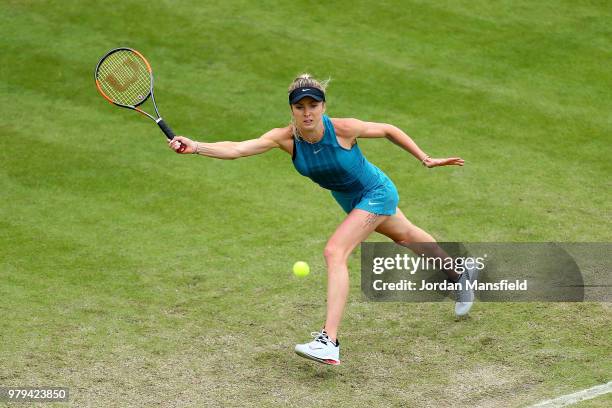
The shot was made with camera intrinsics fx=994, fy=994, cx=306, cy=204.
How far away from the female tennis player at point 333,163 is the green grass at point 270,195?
→ 1.54 feet

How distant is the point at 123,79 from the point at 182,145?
184 cm

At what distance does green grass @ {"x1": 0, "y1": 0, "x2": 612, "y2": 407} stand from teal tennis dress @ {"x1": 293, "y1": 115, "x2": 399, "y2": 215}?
1.11 m

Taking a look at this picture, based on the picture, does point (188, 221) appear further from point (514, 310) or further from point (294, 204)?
point (514, 310)

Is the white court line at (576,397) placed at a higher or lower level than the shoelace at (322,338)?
lower

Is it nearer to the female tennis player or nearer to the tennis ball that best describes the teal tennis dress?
the female tennis player

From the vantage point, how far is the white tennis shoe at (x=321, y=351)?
24.5 ft

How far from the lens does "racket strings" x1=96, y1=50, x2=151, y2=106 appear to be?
9.12 metres

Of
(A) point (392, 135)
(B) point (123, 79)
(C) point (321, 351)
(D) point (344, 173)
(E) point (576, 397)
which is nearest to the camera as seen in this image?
(E) point (576, 397)

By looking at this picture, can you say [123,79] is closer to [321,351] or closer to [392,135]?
[392,135]

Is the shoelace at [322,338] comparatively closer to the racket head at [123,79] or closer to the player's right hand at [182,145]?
the player's right hand at [182,145]

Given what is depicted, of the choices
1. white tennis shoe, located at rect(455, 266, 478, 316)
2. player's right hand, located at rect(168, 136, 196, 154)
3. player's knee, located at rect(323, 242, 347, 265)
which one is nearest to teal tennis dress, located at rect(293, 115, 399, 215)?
player's knee, located at rect(323, 242, 347, 265)

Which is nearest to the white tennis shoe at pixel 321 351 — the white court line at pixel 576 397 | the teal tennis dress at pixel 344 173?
the teal tennis dress at pixel 344 173

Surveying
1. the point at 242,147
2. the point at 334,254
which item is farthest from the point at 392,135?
the point at 242,147

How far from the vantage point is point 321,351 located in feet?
24.5
